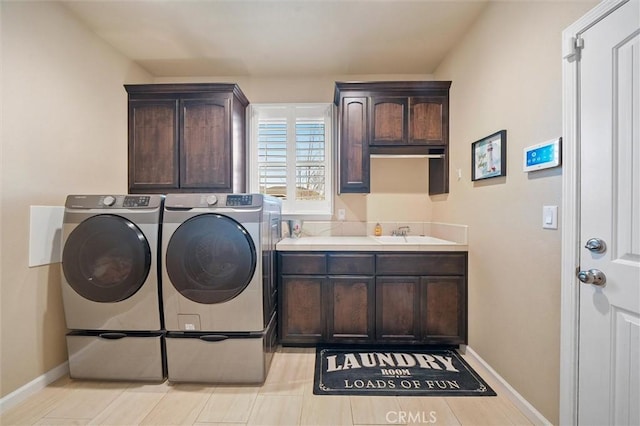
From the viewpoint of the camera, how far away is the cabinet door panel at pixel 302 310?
228 centimetres

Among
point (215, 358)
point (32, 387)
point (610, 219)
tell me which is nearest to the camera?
point (610, 219)

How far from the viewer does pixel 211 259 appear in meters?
1.82

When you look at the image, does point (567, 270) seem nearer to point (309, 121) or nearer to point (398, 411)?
point (398, 411)

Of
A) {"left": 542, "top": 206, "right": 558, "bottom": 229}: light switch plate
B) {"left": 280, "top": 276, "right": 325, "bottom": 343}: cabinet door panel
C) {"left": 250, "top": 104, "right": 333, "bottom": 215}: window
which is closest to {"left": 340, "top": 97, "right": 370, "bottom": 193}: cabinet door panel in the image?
{"left": 250, "top": 104, "right": 333, "bottom": 215}: window

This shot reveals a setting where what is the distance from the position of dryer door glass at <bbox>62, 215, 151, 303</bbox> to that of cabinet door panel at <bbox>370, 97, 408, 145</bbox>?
2.15m

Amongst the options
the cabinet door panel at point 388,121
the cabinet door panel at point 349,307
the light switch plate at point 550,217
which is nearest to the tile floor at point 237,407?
the cabinet door panel at point 349,307

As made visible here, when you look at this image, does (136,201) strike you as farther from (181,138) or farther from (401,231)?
(401,231)

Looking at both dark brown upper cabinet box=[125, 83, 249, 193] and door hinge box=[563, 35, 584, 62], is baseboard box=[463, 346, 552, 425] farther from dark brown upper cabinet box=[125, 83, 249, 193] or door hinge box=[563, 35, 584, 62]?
dark brown upper cabinet box=[125, 83, 249, 193]

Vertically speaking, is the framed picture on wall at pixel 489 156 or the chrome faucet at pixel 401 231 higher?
the framed picture on wall at pixel 489 156

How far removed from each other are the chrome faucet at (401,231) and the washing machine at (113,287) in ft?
7.29

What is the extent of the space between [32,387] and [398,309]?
8.63ft

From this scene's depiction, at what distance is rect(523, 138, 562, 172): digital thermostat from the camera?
4.39 feet

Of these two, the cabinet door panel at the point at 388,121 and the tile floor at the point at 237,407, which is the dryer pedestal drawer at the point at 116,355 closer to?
the tile floor at the point at 237,407

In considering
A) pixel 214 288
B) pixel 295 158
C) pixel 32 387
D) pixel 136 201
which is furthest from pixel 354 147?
pixel 32 387
